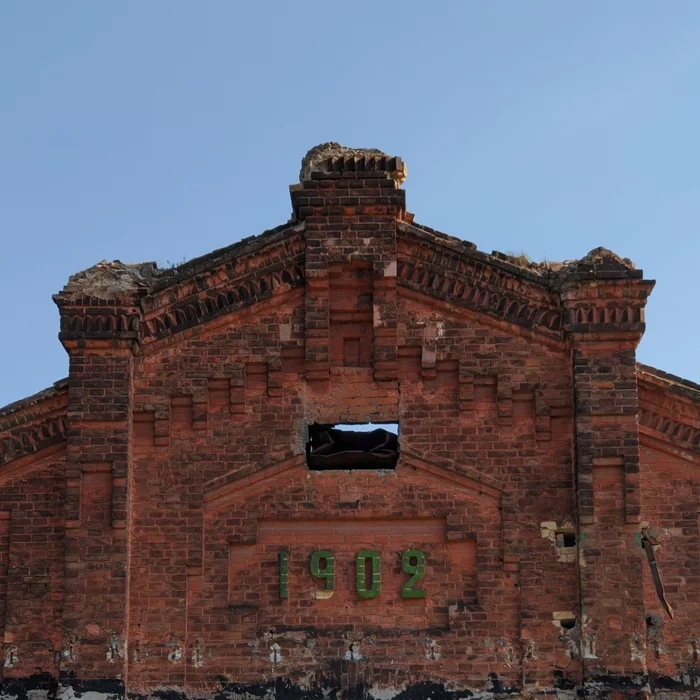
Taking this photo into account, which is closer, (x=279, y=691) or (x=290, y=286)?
(x=279, y=691)

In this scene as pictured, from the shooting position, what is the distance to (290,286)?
21.9 m

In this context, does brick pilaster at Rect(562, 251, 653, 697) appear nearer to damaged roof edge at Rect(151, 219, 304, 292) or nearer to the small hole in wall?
the small hole in wall

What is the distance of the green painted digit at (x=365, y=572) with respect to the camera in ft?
68.2

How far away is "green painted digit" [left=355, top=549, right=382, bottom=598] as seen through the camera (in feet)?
68.2

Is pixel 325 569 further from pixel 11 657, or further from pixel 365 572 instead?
pixel 11 657

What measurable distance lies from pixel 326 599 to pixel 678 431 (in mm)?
4867

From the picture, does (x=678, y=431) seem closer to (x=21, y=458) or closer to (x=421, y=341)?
(x=421, y=341)

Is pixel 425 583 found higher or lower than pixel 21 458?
lower

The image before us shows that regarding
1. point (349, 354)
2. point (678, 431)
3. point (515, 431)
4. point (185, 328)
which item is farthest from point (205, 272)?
point (678, 431)

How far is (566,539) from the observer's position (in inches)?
823

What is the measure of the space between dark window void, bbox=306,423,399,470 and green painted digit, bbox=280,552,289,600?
1302 millimetres

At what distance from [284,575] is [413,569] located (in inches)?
62.3

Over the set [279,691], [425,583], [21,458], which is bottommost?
[279,691]

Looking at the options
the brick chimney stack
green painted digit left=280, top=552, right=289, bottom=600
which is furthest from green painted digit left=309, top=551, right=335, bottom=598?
the brick chimney stack
